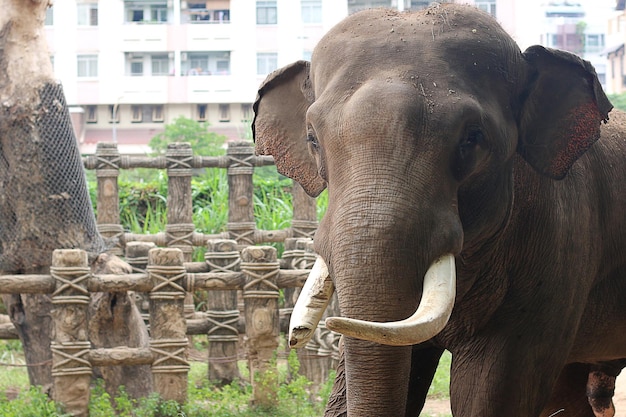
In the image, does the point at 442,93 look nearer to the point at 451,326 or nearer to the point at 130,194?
the point at 451,326

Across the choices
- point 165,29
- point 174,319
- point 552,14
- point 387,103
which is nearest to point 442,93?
point 387,103

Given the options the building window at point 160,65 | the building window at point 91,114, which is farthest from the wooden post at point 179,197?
the building window at point 91,114

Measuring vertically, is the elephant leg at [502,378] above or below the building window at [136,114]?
above

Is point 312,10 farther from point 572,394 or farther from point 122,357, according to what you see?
point 572,394

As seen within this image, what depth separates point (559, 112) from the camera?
11.2 ft

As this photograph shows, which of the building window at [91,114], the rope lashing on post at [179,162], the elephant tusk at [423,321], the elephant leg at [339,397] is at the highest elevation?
the elephant tusk at [423,321]

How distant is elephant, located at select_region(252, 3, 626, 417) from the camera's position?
8.70 feet

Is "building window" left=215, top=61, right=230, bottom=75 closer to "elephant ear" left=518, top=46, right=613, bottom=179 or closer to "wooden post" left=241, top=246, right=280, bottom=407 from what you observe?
"wooden post" left=241, top=246, right=280, bottom=407

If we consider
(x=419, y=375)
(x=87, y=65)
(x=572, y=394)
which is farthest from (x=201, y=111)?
(x=419, y=375)

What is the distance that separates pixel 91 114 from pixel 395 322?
1253 inches

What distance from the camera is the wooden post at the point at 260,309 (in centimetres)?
657

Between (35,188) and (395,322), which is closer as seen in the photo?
(395,322)

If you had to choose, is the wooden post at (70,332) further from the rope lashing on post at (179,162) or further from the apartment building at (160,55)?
the apartment building at (160,55)

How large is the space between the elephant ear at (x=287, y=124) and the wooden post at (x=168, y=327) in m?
2.60
